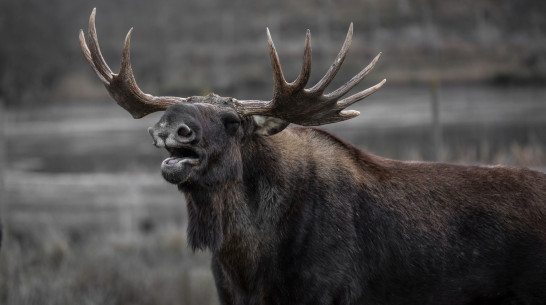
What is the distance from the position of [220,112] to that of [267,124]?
1.34 feet

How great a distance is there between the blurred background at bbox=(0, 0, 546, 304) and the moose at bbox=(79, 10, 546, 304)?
21.8ft

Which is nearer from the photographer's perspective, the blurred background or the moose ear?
the moose ear

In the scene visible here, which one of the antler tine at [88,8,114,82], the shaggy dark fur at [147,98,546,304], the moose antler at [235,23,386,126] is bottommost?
the shaggy dark fur at [147,98,546,304]

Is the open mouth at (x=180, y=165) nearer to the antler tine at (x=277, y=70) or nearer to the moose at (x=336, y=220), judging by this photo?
the moose at (x=336, y=220)

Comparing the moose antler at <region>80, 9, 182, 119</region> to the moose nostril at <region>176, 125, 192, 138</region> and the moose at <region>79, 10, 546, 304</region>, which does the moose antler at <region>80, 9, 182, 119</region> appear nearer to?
the moose at <region>79, 10, 546, 304</region>

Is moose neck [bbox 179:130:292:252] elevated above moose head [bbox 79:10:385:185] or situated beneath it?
situated beneath

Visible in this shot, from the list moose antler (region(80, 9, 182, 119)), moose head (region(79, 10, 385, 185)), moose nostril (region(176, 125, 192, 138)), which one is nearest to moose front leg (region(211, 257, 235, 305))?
moose head (region(79, 10, 385, 185))

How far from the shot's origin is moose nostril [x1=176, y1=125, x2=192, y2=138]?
447cm

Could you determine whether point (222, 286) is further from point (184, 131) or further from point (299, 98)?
point (299, 98)

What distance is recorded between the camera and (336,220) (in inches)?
194

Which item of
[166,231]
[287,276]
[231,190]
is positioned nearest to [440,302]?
[287,276]

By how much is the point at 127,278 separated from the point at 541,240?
5.11 m

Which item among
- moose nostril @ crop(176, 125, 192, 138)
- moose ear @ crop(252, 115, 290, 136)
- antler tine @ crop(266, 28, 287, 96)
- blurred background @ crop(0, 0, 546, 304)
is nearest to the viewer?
moose nostril @ crop(176, 125, 192, 138)

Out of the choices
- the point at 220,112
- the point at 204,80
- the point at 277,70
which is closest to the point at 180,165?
the point at 220,112
